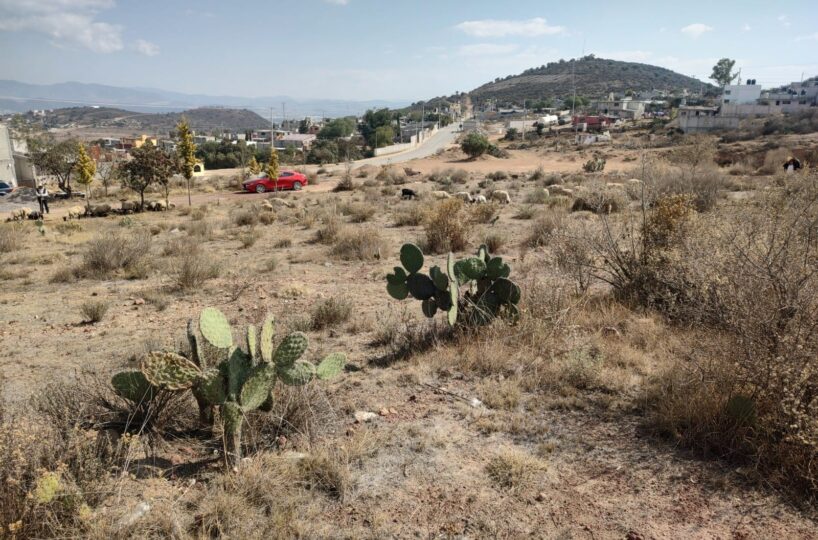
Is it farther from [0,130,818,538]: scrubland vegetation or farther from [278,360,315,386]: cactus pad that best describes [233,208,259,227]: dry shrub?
[278,360,315,386]: cactus pad

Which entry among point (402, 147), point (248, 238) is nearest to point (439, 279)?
point (248, 238)

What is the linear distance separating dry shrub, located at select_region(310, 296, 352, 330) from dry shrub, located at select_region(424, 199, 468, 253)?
190 inches

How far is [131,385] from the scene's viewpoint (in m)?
3.69

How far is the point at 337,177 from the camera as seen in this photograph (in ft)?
118

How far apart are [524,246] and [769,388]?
7.83m

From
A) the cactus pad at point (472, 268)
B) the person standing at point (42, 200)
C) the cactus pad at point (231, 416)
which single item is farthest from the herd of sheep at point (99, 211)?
the cactus pad at point (231, 416)

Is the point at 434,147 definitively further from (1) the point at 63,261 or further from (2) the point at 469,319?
(2) the point at 469,319

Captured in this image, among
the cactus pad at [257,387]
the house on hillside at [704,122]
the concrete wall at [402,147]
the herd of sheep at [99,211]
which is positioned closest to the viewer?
the cactus pad at [257,387]

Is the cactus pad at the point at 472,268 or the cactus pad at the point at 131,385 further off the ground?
the cactus pad at the point at 472,268

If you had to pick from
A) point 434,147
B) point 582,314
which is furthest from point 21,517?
point 434,147

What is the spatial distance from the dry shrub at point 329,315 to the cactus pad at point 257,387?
109 inches

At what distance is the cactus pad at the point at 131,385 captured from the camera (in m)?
3.68

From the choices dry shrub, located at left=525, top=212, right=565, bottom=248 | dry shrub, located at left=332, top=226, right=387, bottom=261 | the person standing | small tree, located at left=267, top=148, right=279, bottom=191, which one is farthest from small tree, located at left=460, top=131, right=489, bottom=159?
dry shrub, located at left=332, top=226, right=387, bottom=261

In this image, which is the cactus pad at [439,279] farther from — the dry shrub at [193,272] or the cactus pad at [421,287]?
the dry shrub at [193,272]
